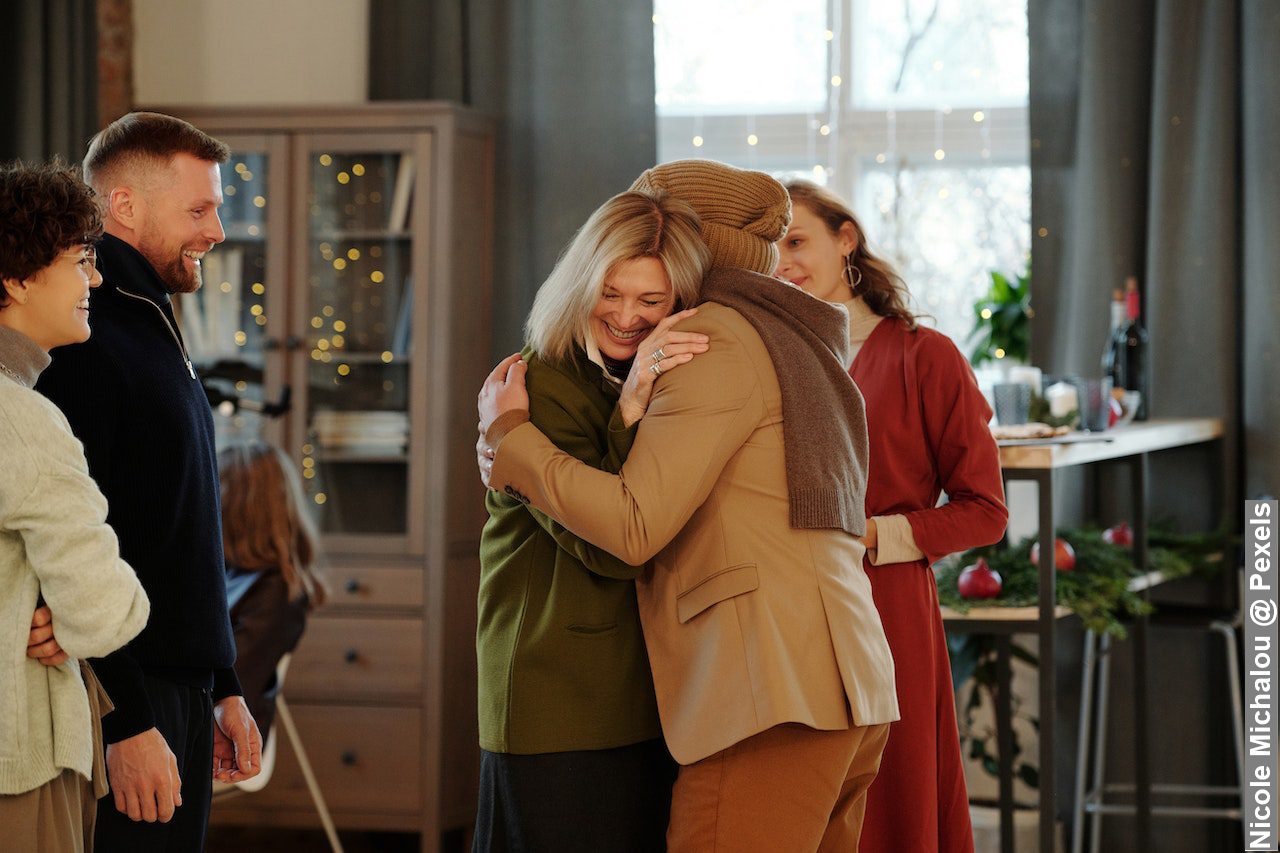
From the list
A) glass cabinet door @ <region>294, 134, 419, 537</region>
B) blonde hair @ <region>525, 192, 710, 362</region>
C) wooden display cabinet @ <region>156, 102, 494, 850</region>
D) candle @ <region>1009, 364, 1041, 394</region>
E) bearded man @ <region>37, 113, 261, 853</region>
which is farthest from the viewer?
glass cabinet door @ <region>294, 134, 419, 537</region>

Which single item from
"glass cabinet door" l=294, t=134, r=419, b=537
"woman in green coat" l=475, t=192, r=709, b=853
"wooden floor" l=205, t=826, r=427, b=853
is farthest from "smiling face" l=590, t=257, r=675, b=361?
"wooden floor" l=205, t=826, r=427, b=853

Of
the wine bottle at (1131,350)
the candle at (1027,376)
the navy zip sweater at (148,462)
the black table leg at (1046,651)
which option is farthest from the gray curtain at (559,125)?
the navy zip sweater at (148,462)

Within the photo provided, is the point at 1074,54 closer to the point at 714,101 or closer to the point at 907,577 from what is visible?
the point at 714,101

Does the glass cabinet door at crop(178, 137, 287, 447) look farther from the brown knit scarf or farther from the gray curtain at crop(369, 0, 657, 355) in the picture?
the brown knit scarf

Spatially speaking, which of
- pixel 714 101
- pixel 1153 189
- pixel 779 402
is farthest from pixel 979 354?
pixel 779 402

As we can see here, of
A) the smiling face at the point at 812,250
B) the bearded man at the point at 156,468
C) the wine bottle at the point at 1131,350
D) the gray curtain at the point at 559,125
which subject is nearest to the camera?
the bearded man at the point at 156,468

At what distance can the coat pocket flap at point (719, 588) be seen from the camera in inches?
63.8

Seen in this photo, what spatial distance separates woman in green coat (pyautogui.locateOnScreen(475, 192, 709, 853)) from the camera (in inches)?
65.2

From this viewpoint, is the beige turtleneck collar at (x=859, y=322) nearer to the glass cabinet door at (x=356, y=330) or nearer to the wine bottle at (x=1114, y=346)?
the wine bottle at (x=1114, y=346)

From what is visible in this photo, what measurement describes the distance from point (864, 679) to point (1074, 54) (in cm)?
263

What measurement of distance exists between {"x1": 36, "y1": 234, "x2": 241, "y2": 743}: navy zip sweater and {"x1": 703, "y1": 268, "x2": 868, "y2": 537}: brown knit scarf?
2.30ft

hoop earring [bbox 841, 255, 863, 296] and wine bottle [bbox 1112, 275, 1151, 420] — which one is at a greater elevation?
hoop earring [bbox 841, 255, 863, 296]

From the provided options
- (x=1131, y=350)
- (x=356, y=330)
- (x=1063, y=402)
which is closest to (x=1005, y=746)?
(x=1063, y=402)

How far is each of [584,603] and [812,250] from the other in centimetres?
90
